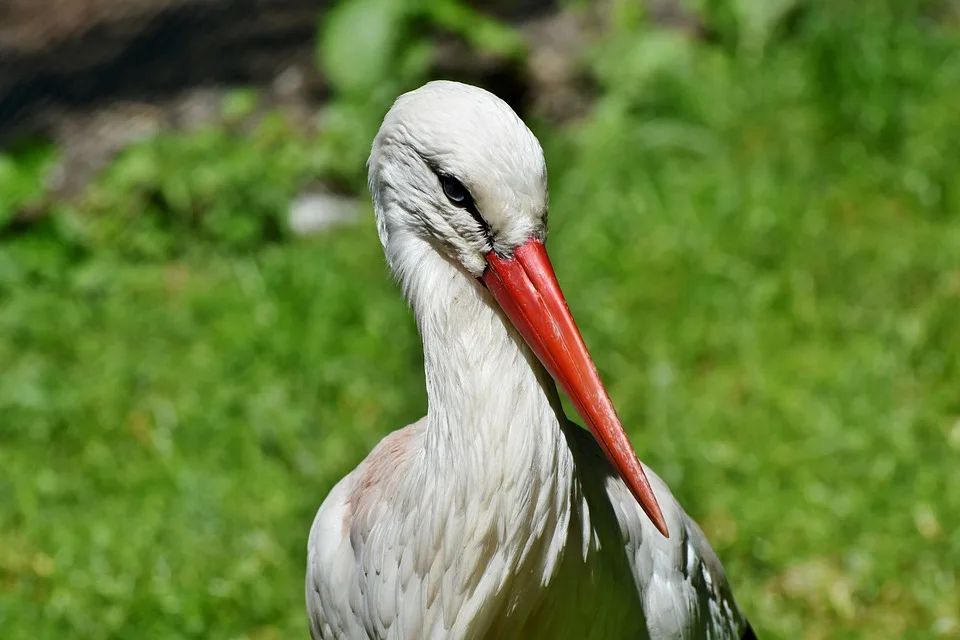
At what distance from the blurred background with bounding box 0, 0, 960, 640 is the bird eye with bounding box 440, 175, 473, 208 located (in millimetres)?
1721

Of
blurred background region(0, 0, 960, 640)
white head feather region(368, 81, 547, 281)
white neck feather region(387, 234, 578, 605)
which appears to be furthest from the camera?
blurred background region(0, 0, 960, 640)

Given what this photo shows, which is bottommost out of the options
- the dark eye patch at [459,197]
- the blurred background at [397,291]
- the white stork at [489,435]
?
the blurred background at [397,291]

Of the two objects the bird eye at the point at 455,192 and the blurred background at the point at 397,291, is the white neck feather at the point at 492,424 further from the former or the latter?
the blurred background at the point at 397,291

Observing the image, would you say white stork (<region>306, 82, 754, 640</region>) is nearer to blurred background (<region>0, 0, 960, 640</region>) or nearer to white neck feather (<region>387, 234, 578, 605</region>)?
white neck feather (<region>387, 234, 578, 605</region>)

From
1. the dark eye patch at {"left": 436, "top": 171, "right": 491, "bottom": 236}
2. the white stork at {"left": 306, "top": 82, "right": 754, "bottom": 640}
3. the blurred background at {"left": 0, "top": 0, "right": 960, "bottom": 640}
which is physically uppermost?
the dark eye patch at {"left": 436, "top": 171, "right": 491, "bottom": 236}

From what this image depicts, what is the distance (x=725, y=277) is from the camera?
4012 mm

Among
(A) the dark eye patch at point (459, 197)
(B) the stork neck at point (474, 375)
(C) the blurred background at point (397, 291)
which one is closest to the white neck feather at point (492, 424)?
(B) the stork neck at point (474, 375)

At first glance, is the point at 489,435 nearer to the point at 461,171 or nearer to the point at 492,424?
the point at 492,424

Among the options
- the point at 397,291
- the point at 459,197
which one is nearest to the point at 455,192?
the point at 459,197

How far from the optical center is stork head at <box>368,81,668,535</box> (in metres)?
1.68

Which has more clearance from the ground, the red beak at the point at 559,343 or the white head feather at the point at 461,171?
the white head feather at the point at 461,171

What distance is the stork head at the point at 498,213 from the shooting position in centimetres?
168

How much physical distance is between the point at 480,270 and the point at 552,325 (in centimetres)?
15

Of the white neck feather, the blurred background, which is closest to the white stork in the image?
the white neck feather
